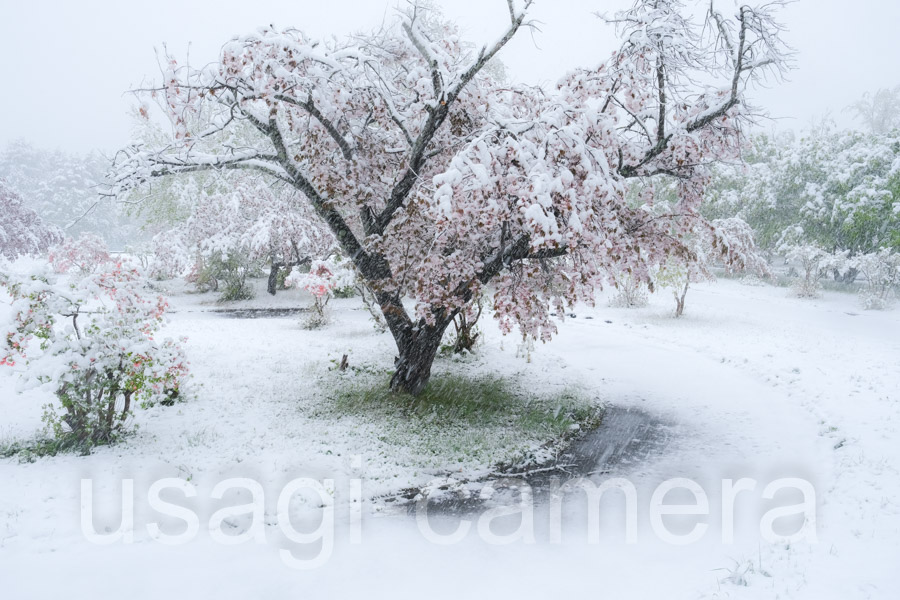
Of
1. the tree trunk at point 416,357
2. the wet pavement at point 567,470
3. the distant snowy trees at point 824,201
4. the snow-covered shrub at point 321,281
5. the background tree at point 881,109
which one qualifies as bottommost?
the wet pavement at point 567,470

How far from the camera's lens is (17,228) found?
24.1 metres

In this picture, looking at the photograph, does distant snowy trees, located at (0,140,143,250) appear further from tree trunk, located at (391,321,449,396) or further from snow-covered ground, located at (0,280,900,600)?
tree trunk, located at (391,321,449,396)

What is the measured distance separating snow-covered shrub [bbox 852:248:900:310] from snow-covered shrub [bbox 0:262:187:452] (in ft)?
80.2

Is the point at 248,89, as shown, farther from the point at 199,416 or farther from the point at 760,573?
the point at 760,573

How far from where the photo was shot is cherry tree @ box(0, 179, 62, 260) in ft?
77.9

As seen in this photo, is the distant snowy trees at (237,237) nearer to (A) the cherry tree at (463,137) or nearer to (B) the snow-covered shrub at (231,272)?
(B) the snow-covered shrub at (231,272)

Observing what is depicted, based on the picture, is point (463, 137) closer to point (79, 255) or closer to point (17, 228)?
point (79, 255)

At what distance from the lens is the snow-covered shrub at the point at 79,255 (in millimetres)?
21469

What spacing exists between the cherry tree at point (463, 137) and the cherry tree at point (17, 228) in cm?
2269

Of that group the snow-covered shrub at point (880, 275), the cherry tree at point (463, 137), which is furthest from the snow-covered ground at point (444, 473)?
the snow-covered shrub at point (880, 275)

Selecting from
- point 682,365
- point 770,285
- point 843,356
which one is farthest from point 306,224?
point 770,285

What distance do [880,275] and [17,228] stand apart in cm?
3828

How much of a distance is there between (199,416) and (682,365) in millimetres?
10214

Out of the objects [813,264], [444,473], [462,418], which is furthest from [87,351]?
[813,264]
